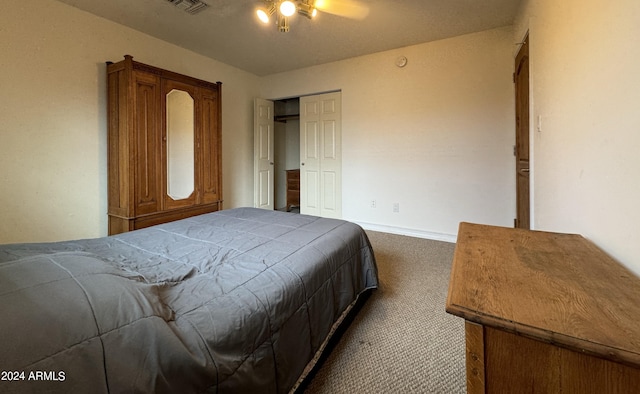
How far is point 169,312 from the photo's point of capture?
0.82 meters

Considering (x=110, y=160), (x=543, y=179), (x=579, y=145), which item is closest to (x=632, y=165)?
(x=579, y=145)

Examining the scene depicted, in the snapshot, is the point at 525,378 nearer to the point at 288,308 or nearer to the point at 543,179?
the point at 288,308

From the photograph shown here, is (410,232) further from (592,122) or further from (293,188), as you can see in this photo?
(592,122)

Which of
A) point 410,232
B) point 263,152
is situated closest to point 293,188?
point 263,152

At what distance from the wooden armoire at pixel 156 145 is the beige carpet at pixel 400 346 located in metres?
2.35

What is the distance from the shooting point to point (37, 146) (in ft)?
7.91

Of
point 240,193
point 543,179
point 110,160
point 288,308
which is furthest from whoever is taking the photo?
point 240,193

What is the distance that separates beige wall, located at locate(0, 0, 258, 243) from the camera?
2270 millimetres

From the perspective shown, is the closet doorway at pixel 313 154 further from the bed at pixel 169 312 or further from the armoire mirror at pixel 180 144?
the bed at pixel 169 312

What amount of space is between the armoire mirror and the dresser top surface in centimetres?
297

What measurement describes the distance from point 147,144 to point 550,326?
3221mm

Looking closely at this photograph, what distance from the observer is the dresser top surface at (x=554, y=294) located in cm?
53

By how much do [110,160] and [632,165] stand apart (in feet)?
12.1

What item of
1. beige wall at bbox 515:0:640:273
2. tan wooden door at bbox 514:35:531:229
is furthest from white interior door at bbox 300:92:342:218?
beige wall at bbox 515:0:640:273
